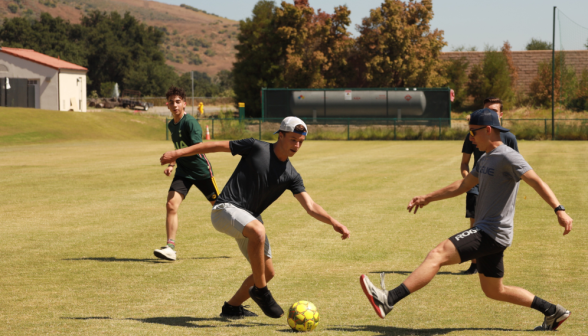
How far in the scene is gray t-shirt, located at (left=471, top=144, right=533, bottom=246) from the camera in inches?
208

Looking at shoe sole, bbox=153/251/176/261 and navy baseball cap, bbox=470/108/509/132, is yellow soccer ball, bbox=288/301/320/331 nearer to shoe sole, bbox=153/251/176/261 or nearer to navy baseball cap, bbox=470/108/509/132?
navy baseball cap, bbox=470/108/509/132

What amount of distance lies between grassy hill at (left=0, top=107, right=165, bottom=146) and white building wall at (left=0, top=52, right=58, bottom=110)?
683 centimetres

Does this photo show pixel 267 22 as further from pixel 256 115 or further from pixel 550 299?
pixel 550 299

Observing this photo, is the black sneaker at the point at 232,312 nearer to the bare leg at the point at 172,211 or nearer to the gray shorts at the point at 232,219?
the gray shorts at the point at 232,219

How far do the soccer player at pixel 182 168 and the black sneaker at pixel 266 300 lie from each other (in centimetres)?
330

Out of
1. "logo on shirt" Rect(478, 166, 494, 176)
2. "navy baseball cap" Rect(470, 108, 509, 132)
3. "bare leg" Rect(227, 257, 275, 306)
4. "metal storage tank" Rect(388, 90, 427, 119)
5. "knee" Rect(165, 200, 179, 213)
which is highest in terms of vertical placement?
"metal storage tank" Rect(388, 90, 427, 119)

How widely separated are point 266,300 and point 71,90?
183 feet

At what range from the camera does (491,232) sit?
209 inches

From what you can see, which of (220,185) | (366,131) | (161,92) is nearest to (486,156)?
(220,185)

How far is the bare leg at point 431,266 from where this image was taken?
516 cm

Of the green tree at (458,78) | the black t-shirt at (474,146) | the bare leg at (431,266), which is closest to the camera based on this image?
the bare leg at (431,266)

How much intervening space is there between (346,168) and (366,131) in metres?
21.1

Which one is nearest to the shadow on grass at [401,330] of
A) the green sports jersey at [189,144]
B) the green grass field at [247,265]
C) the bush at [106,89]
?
the green grass field at [247,265]

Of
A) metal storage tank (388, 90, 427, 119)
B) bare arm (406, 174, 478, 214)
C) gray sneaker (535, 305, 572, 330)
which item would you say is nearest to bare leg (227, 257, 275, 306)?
bare arm (406, 174, 478, 214)
